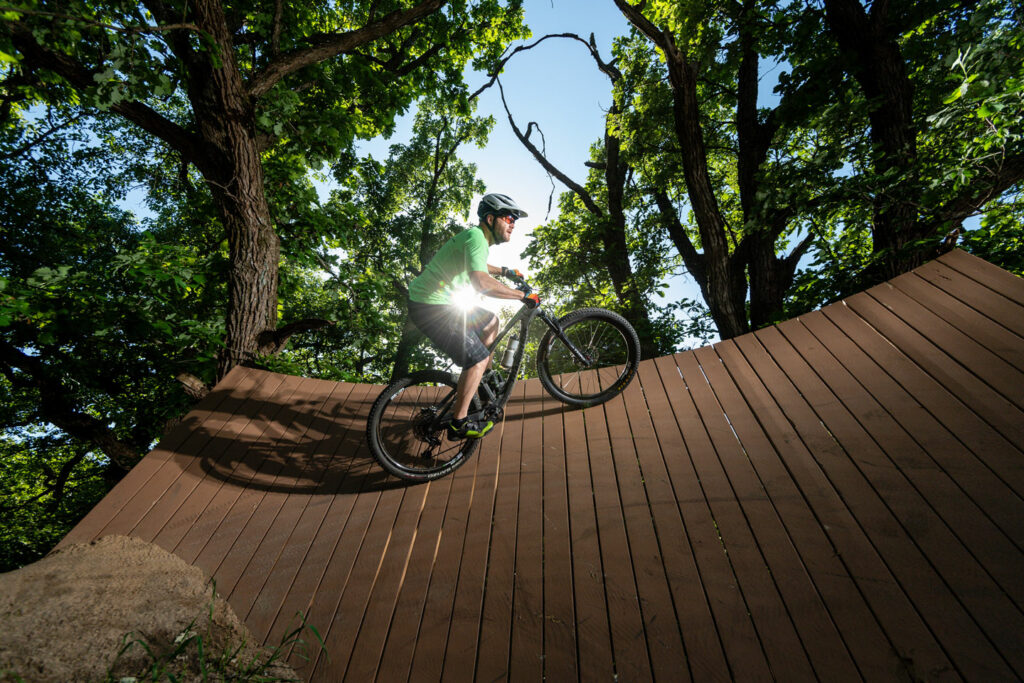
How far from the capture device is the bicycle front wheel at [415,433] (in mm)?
2885

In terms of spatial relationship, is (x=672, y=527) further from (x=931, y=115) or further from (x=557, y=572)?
(x=931, y=115)

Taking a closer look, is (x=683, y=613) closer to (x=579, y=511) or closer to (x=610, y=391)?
(x=579, y=511)

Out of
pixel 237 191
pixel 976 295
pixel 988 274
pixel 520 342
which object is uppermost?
pixel 237 191

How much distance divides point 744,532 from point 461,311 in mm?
2249

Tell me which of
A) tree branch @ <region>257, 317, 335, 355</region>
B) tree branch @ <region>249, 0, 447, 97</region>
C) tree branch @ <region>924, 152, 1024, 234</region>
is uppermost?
tree branch @ <region>249, 0, 447, 97</region>

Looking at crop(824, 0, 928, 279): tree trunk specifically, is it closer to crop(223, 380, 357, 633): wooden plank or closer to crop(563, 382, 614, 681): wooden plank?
crop(563, 382, 614, 681): wooden plank

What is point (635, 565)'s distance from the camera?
2.08 m

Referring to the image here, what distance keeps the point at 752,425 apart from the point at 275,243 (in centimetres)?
577

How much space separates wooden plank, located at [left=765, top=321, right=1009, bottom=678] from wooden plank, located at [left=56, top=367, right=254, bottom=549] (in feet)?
15.7

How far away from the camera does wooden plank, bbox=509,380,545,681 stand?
1753 mm

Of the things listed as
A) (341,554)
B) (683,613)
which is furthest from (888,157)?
(341,554)

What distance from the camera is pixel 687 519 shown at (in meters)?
2.27

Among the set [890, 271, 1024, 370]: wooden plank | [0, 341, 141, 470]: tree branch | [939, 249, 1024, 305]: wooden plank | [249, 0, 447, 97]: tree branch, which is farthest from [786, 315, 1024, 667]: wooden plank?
[0, 341, 141, 470]: tree branch

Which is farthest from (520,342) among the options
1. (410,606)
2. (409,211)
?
(409,211)
